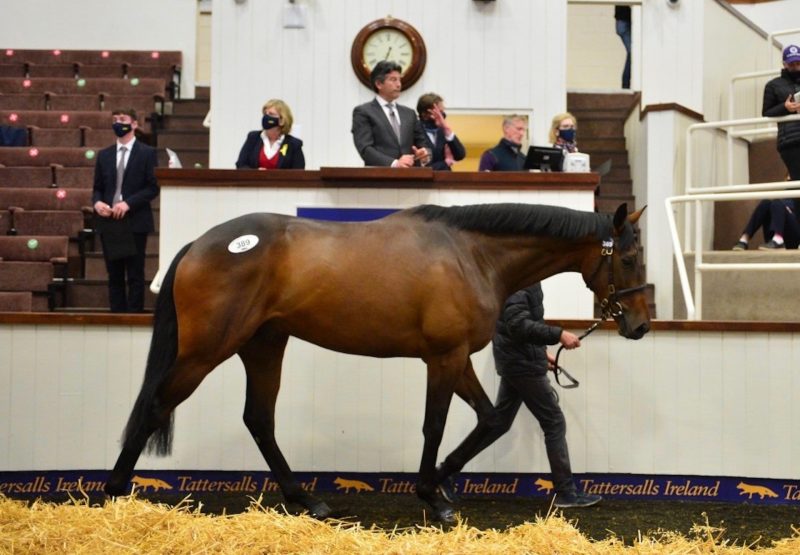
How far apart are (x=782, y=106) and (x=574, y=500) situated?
4.35 meters

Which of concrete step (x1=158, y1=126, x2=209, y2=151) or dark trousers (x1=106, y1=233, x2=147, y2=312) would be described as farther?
concrete step (x1=158, y1=126, x2=209, y2=151)

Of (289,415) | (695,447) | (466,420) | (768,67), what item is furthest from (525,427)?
(768,67)

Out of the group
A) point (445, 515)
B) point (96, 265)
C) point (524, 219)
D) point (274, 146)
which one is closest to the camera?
point (445, 515)

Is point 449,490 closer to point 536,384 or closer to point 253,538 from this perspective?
point 536,384

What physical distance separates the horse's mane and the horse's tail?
1385mm

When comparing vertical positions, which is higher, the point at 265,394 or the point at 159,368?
the point at 159,368

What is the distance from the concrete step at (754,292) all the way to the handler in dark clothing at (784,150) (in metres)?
0.72

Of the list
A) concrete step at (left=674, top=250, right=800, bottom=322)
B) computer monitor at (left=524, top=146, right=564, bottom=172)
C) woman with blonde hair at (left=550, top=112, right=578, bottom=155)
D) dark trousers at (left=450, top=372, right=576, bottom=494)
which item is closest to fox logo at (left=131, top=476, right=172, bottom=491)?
dark trousers at (left=450, top=372, right=576, bottom=494)

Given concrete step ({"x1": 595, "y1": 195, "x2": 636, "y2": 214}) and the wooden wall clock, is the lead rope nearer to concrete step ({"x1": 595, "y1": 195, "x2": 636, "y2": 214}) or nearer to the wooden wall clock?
concrete step ({"x1": 595, "y1": 195, "x2": 636, "y2": 214})

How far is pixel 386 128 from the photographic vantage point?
287 inches

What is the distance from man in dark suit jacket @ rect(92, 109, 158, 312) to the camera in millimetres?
7723

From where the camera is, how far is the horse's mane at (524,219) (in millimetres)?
5566

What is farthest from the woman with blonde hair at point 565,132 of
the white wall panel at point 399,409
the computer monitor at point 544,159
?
the white wall panel at point 399,409

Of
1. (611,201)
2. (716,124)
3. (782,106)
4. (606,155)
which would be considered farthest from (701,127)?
(606,155)
